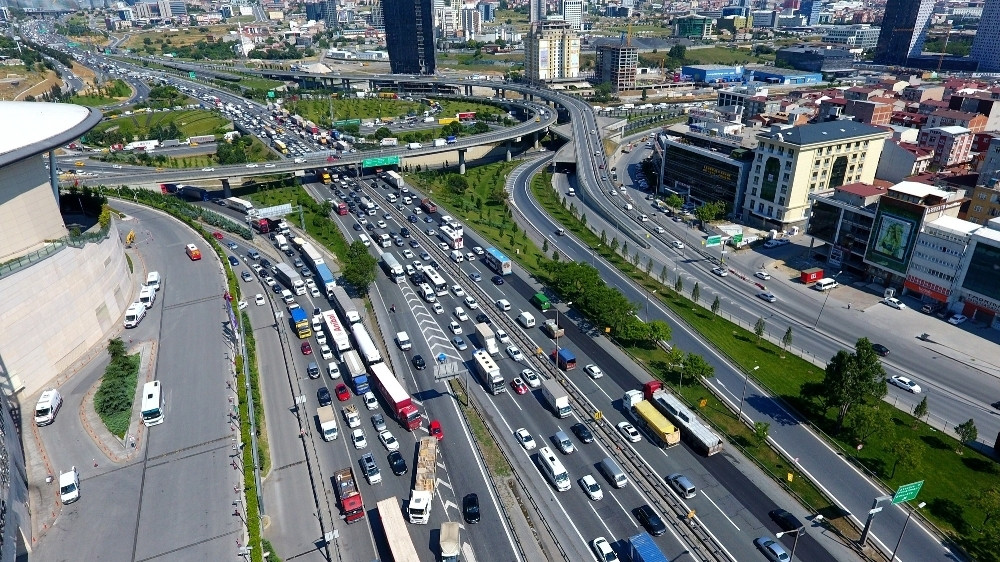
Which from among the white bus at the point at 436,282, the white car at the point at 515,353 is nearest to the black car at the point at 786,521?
the white car at the point at 515,353

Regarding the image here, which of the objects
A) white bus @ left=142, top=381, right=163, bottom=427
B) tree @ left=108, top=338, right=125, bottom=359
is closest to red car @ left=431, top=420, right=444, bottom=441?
white bus @ left=142, top=381, right=163, bottom=427

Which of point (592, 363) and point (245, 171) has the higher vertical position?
point (245, 171)

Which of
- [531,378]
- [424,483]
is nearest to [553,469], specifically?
[424,483]

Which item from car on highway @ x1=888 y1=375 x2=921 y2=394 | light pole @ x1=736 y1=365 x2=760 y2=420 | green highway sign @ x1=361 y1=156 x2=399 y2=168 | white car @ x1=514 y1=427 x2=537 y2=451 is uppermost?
green highway sign @ x1=361 y1=156 x2=399 y2=168

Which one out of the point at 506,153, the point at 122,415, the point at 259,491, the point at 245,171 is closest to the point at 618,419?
the point at 259,491

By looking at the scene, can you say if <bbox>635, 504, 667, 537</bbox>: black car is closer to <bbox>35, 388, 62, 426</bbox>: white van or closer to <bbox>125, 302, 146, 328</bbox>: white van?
<bbox>35, 388, 62, 426</bbox>: white van

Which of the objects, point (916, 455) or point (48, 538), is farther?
point (916, 455)

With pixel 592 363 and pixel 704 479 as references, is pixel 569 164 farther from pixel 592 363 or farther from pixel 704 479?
pixel 704 479
